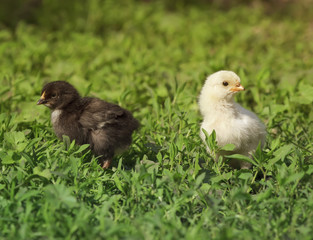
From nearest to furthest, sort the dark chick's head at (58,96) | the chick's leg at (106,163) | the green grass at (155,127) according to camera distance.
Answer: the green grass at (155,127) → the chick's leg at (106,163) → the dark chick's head at (58,96)

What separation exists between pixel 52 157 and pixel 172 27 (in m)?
7.49

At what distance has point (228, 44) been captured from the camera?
35.6ft

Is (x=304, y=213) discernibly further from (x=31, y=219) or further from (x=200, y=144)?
(x=31, y=219)

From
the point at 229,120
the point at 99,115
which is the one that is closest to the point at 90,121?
the point at 99,115

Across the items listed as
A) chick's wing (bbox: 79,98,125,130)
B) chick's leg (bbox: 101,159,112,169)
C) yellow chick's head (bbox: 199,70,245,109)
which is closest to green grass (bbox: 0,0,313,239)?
chick's leg (bbox: 101,159,112,169)

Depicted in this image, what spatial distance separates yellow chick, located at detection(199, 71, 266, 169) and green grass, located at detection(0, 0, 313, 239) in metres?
0.20

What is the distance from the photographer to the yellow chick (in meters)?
5.07

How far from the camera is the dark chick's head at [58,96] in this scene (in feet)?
17.4

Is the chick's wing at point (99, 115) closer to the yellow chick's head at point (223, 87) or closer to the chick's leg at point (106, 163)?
the chick's leg at point (106, 163)

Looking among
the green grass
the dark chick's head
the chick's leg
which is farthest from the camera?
the dark chick's head

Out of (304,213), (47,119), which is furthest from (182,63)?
(304,213)

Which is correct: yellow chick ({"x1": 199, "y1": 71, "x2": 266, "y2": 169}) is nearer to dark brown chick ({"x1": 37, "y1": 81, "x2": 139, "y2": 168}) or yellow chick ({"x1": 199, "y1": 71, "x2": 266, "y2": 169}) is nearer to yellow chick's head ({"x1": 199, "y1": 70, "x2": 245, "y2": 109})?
yellow chick's head ({"x1": 199, "y1": 70, "x2": 245, "y2": 109})

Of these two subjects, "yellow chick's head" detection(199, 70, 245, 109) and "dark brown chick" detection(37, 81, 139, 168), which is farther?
"yellow chick's head" detection(199, 70, 245, 109)

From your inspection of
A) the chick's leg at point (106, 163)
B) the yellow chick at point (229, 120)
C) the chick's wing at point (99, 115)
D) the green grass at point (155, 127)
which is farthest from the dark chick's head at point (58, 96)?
the yellow chick at point (229, 120)
